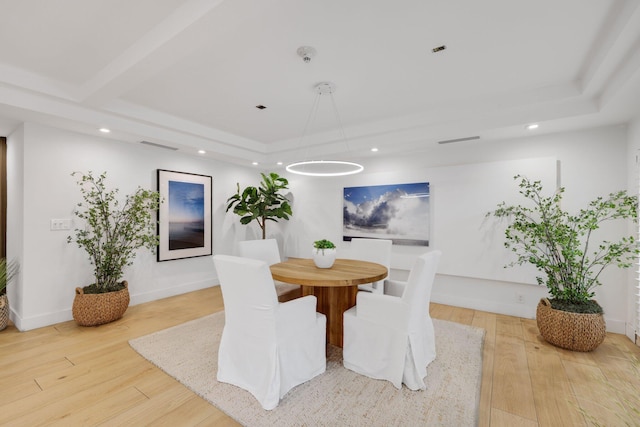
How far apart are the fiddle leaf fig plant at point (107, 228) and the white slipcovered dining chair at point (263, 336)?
7.26 feet

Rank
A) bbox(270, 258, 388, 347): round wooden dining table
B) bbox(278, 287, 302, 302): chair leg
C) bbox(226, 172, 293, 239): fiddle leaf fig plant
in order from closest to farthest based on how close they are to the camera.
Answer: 1. bbox(270, 258, 388, 347): round wooden dining table
2. bbox(278, 287, 302, 302): chair leg
3. bbox(226, 172, 293, 239): fiddle leaf fig plant

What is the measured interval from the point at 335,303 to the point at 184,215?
121 inches

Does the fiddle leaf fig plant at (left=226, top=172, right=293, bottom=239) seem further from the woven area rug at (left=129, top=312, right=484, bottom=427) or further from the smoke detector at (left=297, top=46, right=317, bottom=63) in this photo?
the smoke detector at (left=297, top=46, right=317, bottom=63)

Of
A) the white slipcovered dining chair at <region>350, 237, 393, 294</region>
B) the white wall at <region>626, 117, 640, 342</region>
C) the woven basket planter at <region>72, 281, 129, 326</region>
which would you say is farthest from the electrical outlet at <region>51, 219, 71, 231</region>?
the white wall at <region>626, 117, 640, 342</region>

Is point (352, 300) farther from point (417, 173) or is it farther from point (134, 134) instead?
point (134, 134)

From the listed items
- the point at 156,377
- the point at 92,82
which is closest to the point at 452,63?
the point at 92,82

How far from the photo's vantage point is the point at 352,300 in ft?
9.48

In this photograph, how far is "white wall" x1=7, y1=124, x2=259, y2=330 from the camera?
3.40 metres

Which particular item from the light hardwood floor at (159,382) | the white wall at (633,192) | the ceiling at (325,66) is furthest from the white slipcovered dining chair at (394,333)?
the white wall at (633,192)

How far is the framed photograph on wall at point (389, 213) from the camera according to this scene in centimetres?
446

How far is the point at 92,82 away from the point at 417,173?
401 centimetres

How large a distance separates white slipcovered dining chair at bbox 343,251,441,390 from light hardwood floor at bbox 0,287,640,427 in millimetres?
532

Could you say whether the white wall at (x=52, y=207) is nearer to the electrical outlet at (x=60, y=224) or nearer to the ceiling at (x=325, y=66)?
the electrical outlet at (x=60, y=224)

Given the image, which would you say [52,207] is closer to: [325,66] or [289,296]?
[289,296]
